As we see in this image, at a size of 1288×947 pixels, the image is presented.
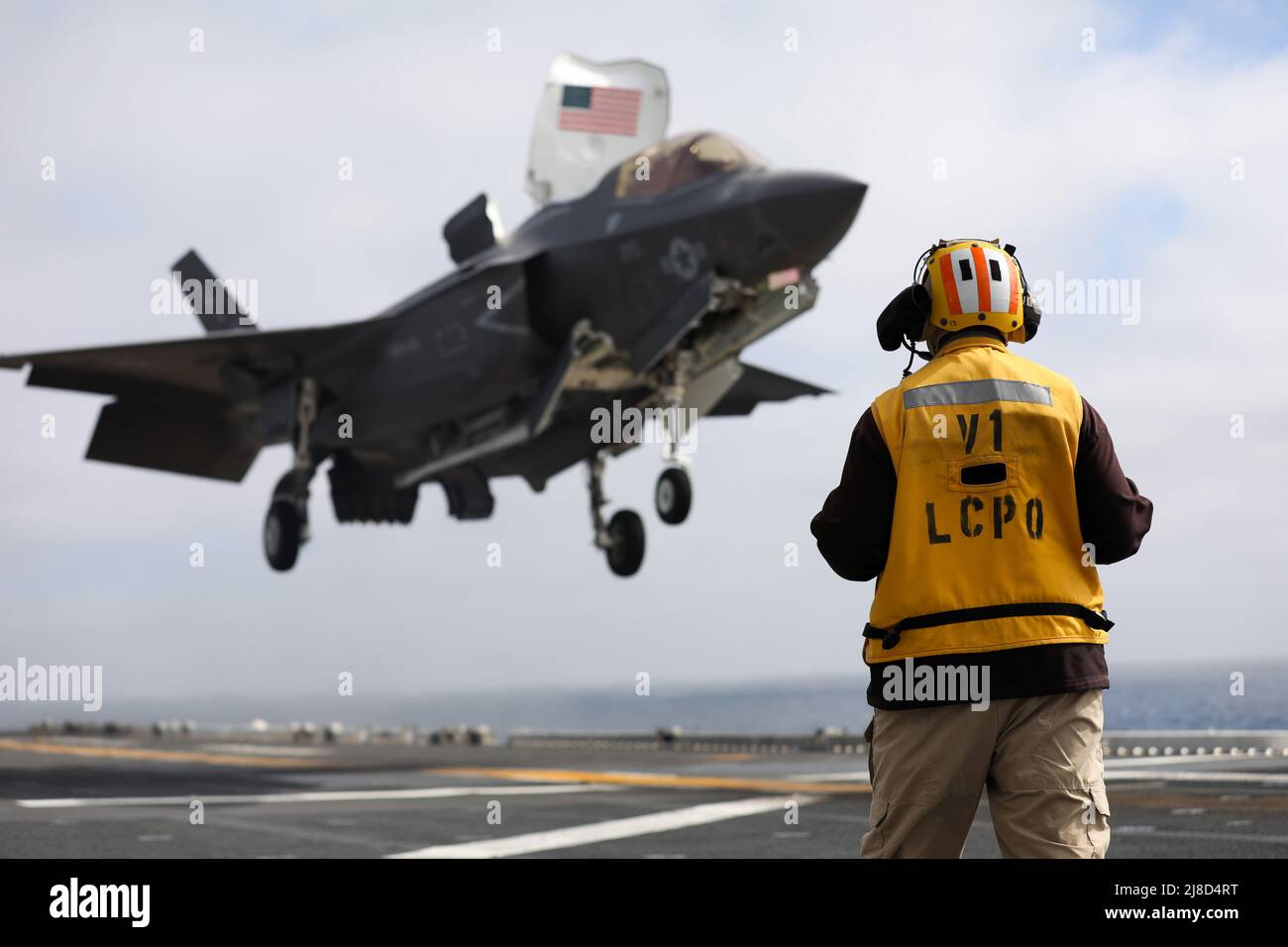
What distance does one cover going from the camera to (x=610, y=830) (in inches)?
392

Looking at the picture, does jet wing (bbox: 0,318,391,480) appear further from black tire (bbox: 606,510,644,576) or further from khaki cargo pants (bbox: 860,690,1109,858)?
khaki cargo pants (bbox: 860,690,1109,858)

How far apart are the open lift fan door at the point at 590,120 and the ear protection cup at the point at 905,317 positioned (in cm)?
1761

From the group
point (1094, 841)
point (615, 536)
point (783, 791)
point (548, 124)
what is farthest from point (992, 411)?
point (548, 124)

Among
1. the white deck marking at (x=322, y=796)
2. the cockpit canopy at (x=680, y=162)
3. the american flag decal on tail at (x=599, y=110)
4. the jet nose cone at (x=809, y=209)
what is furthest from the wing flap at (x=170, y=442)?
the jet nose cone at (x=809, y=209)

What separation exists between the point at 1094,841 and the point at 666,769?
14433mm

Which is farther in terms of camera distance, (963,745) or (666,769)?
(666,769)

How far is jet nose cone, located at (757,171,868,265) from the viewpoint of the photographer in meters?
15.5

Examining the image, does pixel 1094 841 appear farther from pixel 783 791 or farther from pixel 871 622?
pixel 783 791

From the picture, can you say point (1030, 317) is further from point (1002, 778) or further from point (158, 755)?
point (158, 755)

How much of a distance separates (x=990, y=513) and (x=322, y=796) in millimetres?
10883

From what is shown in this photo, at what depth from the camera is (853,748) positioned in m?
22.1

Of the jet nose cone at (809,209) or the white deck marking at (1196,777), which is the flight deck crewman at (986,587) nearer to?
the white deck marking at (1196,777)

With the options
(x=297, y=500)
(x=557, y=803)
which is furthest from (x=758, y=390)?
(x=557, y=803)
